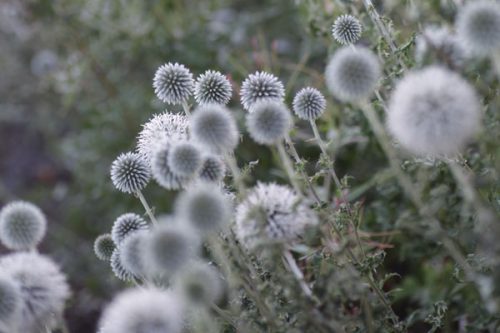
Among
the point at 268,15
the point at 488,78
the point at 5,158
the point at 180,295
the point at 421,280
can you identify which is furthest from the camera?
the point at 5,158

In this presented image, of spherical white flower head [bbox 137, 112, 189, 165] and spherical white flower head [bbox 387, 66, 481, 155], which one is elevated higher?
spherical white flower head [bbox 137, 112, 189, 165]

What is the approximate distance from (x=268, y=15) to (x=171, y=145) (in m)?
4.11

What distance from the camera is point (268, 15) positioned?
6.53 m

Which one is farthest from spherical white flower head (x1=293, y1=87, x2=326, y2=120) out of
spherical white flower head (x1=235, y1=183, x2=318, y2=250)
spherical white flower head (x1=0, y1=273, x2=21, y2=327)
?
spherical white flower head (x1=0, y1=273, x2=21, y2=327)

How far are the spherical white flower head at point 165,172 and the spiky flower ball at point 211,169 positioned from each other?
0.09m

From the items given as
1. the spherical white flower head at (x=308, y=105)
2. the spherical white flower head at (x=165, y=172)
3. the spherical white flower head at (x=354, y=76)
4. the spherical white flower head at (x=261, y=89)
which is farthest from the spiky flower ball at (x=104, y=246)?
the spherical white flower head at (x=354, y=76)

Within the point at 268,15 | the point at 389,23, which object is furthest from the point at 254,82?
the point at 268,15

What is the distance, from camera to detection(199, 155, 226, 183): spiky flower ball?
2.76m

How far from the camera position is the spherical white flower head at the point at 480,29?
240 centimetres

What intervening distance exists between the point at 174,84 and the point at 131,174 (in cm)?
54

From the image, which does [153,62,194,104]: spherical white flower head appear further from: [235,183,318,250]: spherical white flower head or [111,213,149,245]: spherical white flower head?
[235,183,318,250]: spherical white flower head

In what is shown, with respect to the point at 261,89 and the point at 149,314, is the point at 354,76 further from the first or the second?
the point at 149,314

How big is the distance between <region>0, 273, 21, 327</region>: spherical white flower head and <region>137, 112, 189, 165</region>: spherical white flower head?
0.89 metres

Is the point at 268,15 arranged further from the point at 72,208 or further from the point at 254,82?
the point at 254,82
